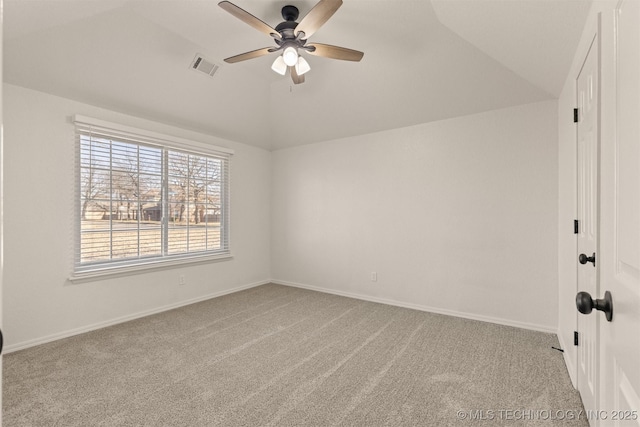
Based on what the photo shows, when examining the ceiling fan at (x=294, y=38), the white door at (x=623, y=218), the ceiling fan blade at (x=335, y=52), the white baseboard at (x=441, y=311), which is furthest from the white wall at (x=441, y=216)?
the white door at (x=623, y=218)

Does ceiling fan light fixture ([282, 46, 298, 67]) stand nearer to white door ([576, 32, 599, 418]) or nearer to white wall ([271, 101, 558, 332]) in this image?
white door ([576, 32, 599, 418])

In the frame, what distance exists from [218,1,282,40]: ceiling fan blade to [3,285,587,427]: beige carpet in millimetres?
2616

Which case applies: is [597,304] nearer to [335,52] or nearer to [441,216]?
[335,52]

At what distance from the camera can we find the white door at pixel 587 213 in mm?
1785

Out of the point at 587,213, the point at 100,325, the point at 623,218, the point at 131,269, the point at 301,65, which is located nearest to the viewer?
the point at 623,218

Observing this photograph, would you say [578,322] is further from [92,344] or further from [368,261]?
[92,344]

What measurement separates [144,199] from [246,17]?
2.64 metres

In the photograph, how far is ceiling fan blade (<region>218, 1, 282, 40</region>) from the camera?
82.1 inches

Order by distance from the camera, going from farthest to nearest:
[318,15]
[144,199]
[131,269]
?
[144,199], [131,269], [318,15]

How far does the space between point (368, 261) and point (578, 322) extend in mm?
2576

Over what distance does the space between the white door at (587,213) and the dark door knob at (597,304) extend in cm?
97

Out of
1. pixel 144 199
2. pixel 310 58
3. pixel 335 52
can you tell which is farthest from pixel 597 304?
pixel 144 199

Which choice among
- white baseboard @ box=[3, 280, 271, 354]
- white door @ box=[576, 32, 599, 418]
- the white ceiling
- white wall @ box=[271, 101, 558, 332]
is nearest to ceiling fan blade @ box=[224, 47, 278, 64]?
the white ceiling

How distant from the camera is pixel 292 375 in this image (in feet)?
8.15
